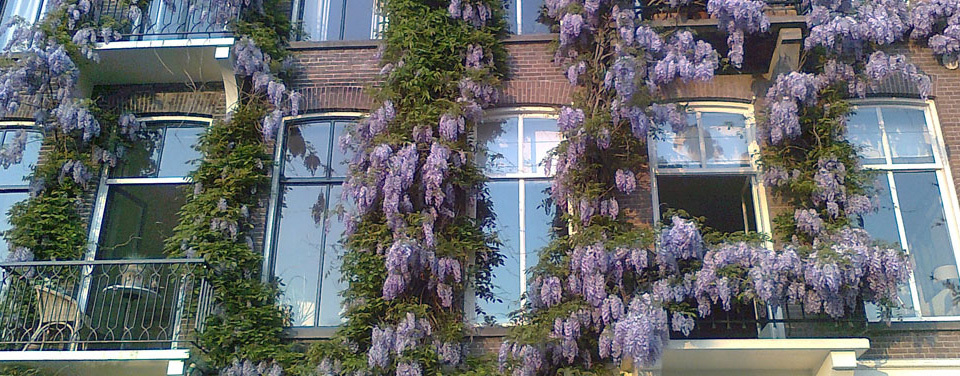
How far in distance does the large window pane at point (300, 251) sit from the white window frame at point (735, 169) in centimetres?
317

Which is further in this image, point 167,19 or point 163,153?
point 167,19

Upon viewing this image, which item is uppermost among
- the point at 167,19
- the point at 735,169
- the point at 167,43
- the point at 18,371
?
the point at 167,19

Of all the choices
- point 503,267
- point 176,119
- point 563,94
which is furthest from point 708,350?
point 176,119

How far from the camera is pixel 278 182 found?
9.78 meters

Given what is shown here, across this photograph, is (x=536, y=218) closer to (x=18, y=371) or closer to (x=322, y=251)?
(x=322, y=251)

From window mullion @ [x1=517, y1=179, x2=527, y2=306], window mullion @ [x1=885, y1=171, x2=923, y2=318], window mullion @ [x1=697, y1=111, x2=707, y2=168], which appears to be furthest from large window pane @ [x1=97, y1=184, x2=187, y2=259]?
window mullion @ [x1=885, y1=171, x2=923, y2=318]

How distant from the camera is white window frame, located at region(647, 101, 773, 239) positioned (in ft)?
30.8

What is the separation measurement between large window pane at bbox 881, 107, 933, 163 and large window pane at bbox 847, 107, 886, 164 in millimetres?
96

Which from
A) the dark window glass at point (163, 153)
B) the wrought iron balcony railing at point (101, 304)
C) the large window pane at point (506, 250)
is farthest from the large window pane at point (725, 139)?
the dark window glass at point (163, 153)

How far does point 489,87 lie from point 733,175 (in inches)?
98.2

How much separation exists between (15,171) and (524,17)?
17.8 ft

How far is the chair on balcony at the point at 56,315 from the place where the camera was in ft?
29.1

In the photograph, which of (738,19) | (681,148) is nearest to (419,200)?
(681,148)

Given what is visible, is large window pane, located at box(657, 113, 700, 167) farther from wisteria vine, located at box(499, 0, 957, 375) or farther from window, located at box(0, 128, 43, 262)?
window, located at box(0, 128, 43, 262)
